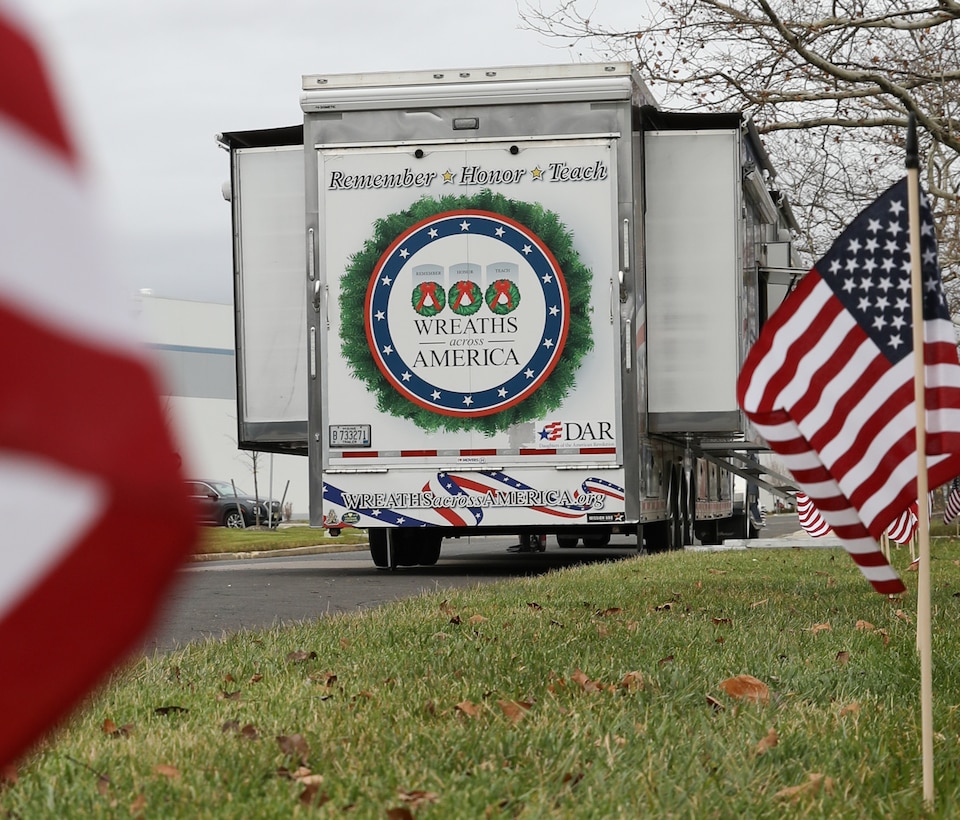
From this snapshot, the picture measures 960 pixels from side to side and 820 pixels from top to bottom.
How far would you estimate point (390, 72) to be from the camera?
533 inches

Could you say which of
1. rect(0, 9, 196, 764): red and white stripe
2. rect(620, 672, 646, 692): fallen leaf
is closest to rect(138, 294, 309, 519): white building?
rect(620, 672, 646, 692): fallen leaf

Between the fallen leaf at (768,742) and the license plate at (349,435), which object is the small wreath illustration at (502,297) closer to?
the license plate at (349,435)

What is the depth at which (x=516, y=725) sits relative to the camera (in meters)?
4.28

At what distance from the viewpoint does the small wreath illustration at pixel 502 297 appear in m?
13.1

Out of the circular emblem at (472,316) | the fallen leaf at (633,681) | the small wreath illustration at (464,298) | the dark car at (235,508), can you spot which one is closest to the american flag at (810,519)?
the circular emblem at (472,316)

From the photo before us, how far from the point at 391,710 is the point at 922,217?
2165mm

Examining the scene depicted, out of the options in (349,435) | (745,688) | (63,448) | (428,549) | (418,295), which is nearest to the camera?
(63,448)

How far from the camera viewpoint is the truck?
13.1 m

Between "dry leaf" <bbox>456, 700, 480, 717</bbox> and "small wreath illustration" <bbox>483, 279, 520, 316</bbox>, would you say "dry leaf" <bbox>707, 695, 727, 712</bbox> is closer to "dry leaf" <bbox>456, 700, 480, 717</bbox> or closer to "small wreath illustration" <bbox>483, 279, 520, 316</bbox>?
"dry leaf" <bbox>456, 700, 480, 717</bbox>

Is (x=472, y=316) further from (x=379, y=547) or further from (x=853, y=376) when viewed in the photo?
(x=853, y=376)

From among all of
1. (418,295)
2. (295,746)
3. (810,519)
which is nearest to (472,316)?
(418,295)

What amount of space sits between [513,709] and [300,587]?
854 cm

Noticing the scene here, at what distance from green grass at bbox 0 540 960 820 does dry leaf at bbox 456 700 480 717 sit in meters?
0.01

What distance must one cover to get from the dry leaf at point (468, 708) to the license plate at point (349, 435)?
8826mm
